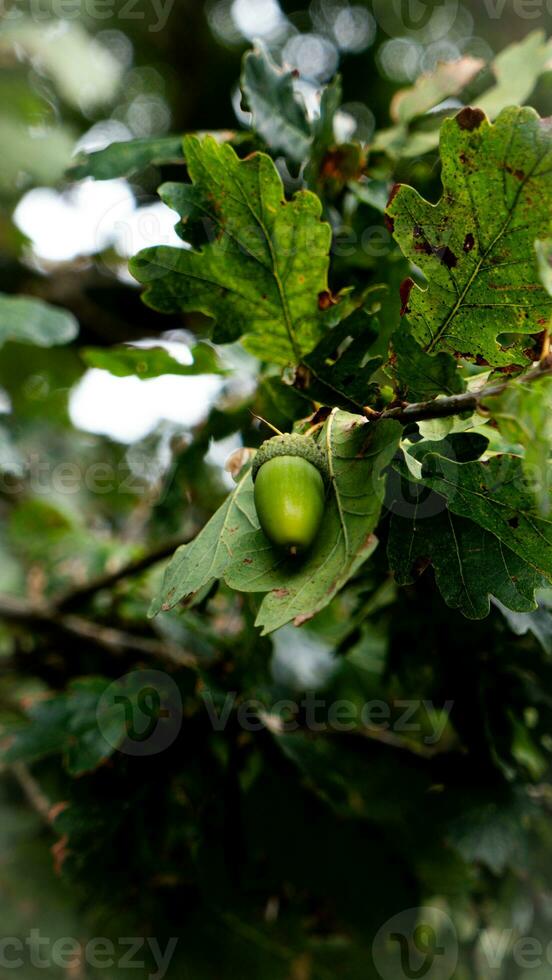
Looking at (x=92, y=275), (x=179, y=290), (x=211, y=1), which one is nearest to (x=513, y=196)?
(x=179, y=290)

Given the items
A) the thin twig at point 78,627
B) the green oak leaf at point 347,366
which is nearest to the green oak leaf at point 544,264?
the green oak leaf at point 347,366

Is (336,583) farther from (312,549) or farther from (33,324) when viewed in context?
(33,324)

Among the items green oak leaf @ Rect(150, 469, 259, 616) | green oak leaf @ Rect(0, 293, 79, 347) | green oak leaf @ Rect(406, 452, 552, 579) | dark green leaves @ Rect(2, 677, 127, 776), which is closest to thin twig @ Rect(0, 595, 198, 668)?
dark green leaves @ Rect(2, 677, 127, 776)

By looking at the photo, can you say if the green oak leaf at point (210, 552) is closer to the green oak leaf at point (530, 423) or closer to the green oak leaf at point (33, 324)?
the green oak leaf at point (530, 423)

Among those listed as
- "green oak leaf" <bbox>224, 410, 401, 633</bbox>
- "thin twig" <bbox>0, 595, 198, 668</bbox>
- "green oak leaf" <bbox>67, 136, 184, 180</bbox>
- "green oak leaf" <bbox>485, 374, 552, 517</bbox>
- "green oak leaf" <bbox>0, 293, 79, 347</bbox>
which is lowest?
"thin twig" <bbox>0, 595, 198, 668</bbox>

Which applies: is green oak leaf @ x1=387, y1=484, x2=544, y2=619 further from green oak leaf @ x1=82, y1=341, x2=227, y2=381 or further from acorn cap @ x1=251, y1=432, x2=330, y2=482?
green oak leaf @ x1=82, y1=341, x2=227, y2=381
